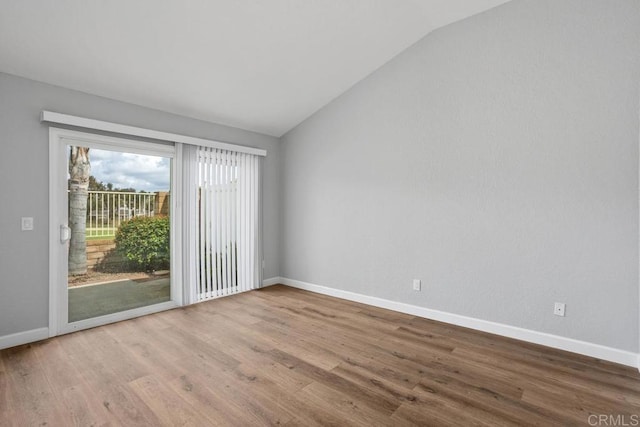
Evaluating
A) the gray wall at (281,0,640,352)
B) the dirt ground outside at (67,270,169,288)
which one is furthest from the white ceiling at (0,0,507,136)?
the dirt ground outside at (67,270,169,288)

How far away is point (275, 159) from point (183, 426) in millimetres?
3943

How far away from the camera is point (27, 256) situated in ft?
9.26

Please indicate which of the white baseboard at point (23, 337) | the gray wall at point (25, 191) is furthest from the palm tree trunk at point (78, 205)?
the white baseboard at point (23, 337)

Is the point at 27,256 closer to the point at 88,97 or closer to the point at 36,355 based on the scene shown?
the point at 36,355

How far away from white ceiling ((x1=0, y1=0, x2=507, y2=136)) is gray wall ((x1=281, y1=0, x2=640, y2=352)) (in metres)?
0.43

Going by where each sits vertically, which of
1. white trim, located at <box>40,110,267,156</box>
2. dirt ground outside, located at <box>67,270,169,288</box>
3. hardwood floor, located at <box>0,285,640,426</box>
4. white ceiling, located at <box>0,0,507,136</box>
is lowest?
hardwood floor, located at <box>0,285,640,426</box>

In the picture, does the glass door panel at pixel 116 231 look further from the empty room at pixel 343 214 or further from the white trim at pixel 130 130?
the white trim at pixel 130 130

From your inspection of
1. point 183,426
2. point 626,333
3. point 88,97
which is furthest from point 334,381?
point 88,97

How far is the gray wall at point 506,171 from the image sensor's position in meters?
2.52

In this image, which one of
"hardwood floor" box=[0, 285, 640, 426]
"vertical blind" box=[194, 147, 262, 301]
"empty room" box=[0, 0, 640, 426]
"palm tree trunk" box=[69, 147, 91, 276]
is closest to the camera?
"hardwood floor" box=[0, 285, 640, 426]

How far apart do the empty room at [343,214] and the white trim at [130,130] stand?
0.02m

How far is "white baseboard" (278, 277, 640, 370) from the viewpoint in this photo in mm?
2506

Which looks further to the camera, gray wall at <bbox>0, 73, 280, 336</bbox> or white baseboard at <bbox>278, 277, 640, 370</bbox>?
gray wall at <bbox>0, 73, 280, 336</bbox>

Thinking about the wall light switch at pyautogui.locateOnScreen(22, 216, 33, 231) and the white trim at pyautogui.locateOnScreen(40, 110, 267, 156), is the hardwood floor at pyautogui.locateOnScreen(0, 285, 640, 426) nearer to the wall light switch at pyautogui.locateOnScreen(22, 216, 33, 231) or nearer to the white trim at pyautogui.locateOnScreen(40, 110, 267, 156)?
the wall light switch at pyautogui.locateOnScreen(22, 216, 33, 231)
